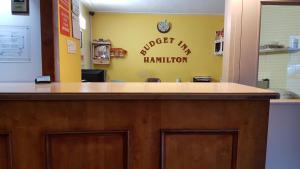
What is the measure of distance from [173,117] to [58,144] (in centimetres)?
47

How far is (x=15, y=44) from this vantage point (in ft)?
6.03

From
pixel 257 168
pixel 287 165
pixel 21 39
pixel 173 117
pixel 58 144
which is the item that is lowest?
pixel 287 165

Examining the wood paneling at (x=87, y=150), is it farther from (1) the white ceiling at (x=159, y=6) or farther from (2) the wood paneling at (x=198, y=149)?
(1) the white ceiling at (x=159, y=6)

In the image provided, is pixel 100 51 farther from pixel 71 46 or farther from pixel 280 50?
pixel 280 50

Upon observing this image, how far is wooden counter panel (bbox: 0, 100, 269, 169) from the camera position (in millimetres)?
973

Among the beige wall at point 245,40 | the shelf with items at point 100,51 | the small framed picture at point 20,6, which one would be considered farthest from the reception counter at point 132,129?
the shelf with items at point 100,51

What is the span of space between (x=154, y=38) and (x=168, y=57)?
515 mm

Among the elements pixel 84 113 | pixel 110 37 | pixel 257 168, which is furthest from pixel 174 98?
pixel 110 37

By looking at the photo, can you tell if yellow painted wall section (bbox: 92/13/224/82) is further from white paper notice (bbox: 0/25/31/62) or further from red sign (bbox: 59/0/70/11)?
white paper notice (bbox: 0/25/31/62)

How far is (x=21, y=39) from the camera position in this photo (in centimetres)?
182

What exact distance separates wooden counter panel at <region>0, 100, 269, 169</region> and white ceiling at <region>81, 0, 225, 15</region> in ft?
11.9

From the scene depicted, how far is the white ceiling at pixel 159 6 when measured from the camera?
4.38 m

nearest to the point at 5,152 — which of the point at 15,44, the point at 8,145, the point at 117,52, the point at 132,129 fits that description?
the point at 8,145

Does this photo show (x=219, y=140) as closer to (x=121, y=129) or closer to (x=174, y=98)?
(x=174, y=98)
